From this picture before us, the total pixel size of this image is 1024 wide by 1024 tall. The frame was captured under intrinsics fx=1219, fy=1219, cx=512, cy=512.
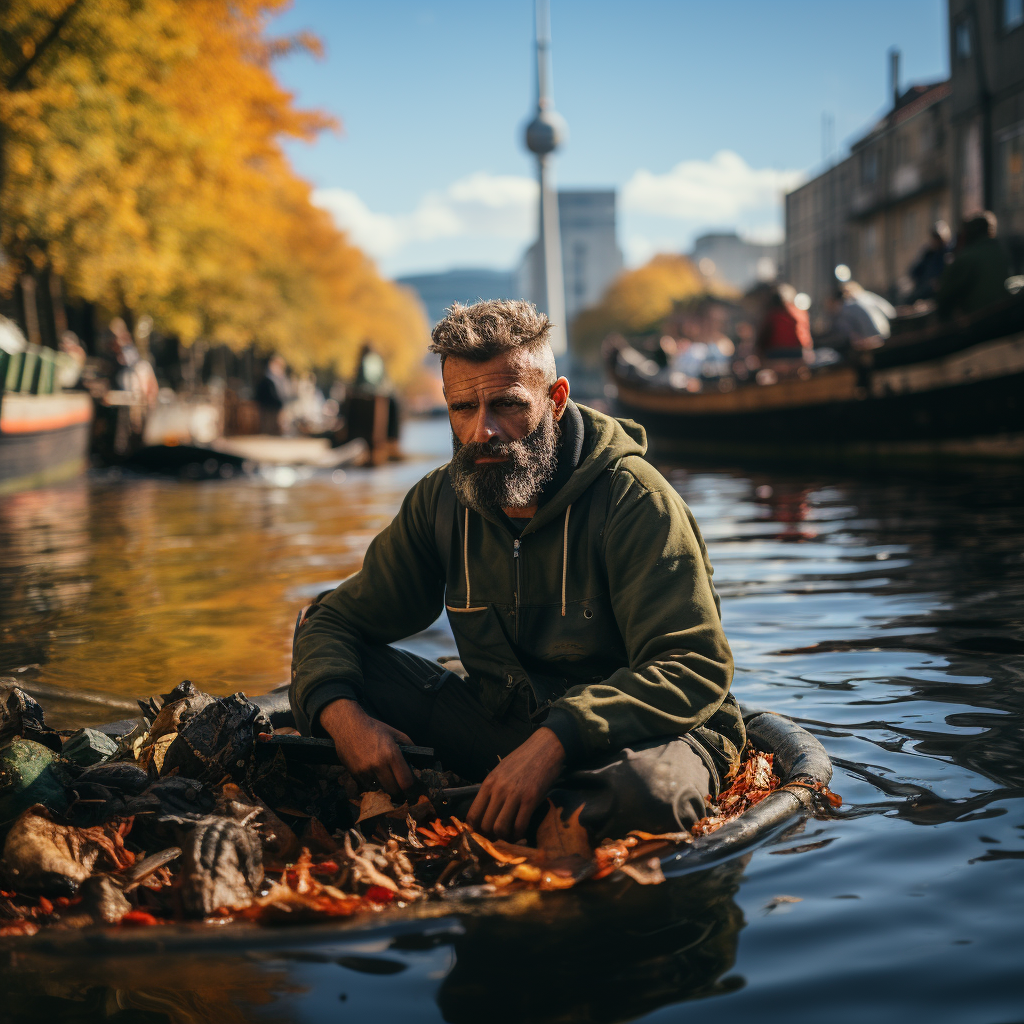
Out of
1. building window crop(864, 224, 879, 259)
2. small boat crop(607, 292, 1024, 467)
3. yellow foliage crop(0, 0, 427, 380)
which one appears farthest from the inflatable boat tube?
building window crop(864, 224, 879, 259)

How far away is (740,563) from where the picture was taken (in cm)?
857

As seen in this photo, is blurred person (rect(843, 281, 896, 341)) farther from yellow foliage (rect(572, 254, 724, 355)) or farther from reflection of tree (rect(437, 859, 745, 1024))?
yellow foliage (rect(572, 254, 724, 355))

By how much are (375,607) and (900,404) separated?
1359 centimetres

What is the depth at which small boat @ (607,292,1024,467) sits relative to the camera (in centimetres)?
1390

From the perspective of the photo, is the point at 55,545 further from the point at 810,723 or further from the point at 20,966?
the point at 20,966

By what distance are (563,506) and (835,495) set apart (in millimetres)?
10705

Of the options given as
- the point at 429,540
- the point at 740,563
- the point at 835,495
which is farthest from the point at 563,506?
the point at 835,495

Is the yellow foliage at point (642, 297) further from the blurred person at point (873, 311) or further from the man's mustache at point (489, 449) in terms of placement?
the man's mustache at point (489, 449)

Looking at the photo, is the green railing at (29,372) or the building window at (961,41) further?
the building window at (961,41)

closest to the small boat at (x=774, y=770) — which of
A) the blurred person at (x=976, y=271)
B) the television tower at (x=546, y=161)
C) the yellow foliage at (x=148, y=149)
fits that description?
the blurred person at (x=976, y=271)

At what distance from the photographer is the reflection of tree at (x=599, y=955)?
2305 millimetres

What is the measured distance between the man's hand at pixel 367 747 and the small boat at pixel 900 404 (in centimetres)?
1144

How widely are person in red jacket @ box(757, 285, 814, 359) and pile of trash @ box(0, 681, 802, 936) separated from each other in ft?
50.6

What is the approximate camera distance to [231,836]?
2.83 metres
